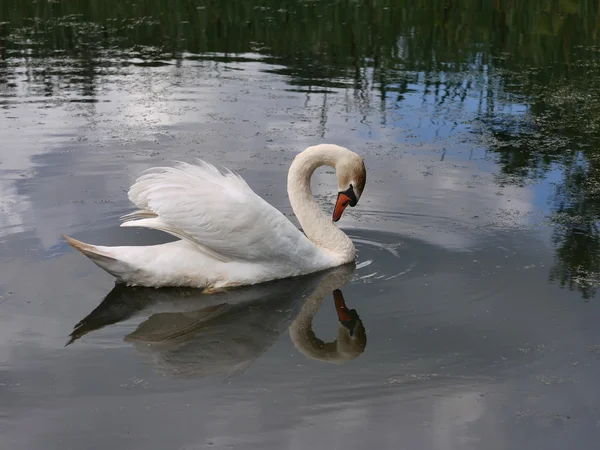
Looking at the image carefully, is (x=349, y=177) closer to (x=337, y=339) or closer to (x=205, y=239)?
(x=205, y=239)

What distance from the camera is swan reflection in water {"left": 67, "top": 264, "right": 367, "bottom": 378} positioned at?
16.9 ft

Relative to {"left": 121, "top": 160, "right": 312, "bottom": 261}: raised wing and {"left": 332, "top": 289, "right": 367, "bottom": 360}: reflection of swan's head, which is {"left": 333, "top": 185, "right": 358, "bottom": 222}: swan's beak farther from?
{"left": 332, "top": 289, "right": 367, "bottom": 360}: reflection of swan's head

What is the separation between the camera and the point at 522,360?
16.7 feet

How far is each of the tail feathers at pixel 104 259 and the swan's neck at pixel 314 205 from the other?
144cm

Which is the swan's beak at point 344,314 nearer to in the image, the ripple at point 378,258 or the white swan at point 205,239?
the ripple at point 378,258

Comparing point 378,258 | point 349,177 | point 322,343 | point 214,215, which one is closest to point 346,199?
point 349,177

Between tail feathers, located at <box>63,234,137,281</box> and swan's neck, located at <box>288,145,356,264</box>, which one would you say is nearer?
tail feathers, located at <box>63,234,137,281</box>

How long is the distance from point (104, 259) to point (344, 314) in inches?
58.6

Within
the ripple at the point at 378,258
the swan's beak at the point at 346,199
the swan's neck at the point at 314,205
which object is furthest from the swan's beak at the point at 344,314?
the swan's beak at the point at 346,199

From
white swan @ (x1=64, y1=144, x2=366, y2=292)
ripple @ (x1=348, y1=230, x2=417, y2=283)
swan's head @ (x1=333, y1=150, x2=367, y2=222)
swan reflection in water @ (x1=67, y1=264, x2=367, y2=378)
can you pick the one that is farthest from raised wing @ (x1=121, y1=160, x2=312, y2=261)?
swan's head @ (x1=333, y1=150, x2=367, y2=222)

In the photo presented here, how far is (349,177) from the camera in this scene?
6715 millimetres

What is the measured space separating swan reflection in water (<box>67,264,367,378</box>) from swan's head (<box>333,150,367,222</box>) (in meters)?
0.57

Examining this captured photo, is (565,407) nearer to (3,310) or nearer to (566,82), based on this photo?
(3,310)

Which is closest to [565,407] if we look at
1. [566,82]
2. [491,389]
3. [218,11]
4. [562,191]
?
[491,389]
